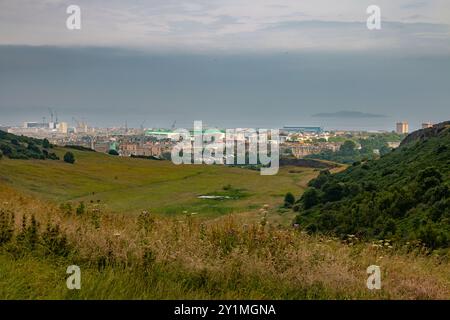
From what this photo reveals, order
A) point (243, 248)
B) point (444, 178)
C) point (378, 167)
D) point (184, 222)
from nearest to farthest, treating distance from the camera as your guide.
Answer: point (243, 248) → point (184, 222) → point (444, 178) → point (378, 167)

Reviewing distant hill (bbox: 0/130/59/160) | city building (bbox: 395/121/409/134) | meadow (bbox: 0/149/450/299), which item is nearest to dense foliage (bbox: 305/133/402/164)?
city building (bbox: 395/121/409/134)

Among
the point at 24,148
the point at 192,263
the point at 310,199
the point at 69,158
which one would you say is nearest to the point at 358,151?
the point at 69,158

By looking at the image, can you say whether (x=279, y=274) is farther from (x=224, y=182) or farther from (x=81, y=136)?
(x=81, y=136)

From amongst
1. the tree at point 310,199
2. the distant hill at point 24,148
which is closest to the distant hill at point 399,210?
the tree at point 310,199

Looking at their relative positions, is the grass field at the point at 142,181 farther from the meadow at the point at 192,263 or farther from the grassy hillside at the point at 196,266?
the grassy hillside at the point at 196,266

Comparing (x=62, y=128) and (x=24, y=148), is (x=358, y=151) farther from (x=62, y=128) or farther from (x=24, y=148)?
(x=62, y=128)
